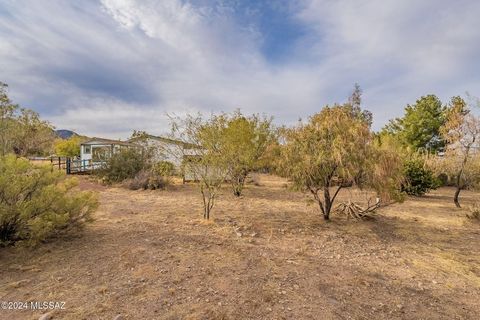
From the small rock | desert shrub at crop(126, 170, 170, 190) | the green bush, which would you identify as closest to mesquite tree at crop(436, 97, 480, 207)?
the green bush

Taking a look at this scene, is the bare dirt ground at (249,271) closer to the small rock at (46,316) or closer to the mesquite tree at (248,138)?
the small rock at (46,316)

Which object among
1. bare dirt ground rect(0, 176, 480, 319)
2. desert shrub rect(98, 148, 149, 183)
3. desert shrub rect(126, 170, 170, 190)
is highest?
desert shrub rect(98, 148, 149, 183)

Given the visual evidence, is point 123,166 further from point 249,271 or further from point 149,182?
point 249,271

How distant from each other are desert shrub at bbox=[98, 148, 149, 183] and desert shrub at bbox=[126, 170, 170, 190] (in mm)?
1871

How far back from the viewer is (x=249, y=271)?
170 inches

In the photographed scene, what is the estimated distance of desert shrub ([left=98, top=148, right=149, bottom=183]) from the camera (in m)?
16.3

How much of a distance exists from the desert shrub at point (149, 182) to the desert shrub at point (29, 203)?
28.4ft

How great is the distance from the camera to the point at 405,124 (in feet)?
82.4

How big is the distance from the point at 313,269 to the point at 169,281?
231 centimetres

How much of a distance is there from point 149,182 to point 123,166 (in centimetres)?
319

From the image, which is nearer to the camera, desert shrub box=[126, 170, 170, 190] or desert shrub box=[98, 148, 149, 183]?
desert shrub box=[126, 170, 170, 190]

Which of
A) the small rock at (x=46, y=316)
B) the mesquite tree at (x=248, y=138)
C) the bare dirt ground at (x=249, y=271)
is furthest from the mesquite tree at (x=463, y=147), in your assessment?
the small rock at (x=46, y=316)

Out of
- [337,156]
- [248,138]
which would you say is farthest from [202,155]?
[248,138]

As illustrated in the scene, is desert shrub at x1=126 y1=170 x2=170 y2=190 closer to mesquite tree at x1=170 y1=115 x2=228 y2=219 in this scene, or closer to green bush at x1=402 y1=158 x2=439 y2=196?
mesquite tree at x1=170 y1=115 x2=228 y2=219
